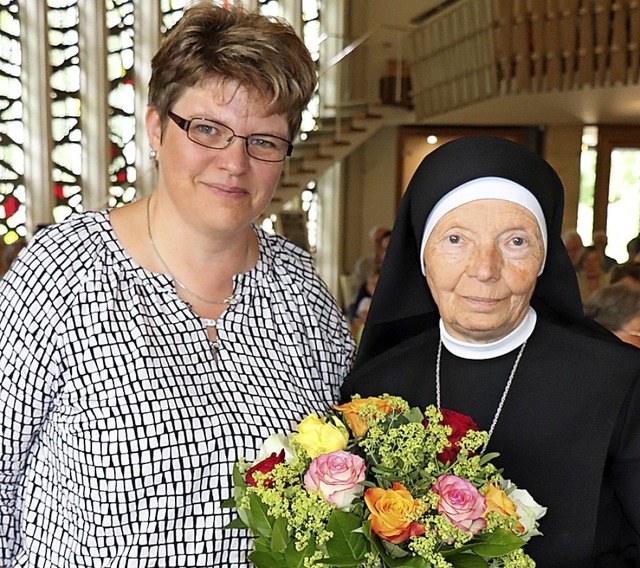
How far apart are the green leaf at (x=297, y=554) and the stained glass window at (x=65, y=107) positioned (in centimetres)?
1208

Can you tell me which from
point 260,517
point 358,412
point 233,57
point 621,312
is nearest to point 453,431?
point 358,412

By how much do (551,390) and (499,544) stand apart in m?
0.61

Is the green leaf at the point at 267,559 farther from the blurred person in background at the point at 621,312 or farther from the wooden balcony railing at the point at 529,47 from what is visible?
the wooden balcony railing at the point at 529,47

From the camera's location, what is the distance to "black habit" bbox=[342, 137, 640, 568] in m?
2.10

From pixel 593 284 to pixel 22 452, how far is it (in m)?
7.64

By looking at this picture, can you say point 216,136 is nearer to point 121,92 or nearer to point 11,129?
point 11,129

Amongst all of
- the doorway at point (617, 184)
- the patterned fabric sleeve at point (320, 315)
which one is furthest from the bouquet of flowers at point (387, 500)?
the doorway at point (617, 184)

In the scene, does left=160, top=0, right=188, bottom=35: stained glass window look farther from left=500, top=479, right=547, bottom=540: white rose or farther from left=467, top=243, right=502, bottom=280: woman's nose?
left=500, top=479, right=547, bottom=540: white rose

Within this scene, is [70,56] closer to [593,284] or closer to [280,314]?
[593,284]

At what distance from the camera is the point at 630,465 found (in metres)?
2.08

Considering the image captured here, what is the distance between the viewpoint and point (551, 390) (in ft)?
7.25

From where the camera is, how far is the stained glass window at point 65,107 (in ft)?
43.4

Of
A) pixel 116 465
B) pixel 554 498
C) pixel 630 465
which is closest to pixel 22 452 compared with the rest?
pixel 116 465

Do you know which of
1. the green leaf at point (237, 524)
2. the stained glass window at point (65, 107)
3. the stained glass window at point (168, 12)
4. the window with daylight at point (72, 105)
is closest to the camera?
the green leaf at point (237, 524)
